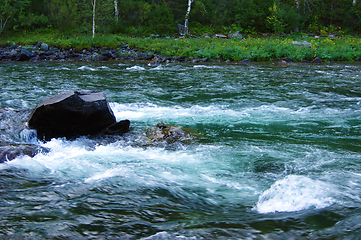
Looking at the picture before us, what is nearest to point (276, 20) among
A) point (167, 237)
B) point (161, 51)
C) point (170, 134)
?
point (161, 51)

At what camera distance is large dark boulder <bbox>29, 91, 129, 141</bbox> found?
5.45 metres

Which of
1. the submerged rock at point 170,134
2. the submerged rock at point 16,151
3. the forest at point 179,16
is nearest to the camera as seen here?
the submerged rock at point 16,151

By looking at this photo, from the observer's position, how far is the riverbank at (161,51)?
20.2m

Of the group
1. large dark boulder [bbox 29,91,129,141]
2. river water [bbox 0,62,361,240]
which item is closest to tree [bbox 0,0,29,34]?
river water [bbox 0,62,361,240]

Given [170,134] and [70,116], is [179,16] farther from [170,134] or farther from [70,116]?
[70,116]

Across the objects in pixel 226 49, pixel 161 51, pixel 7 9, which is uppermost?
pixel 7 9

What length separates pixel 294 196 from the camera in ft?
10.6

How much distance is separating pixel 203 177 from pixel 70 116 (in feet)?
9.60

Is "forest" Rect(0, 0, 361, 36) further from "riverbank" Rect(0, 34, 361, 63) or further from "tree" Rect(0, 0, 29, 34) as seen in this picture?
"riverbank" Rect(0, 34, 361, 63)

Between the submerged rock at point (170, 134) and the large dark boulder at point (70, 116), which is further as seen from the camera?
the submerged rock at point (170, 134)

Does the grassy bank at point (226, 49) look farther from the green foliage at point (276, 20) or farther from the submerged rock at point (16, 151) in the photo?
the submerged rock at point (16, 151)

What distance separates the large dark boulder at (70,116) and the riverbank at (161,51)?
14656mm

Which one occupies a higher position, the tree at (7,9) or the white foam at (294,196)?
the tree at (7,9)

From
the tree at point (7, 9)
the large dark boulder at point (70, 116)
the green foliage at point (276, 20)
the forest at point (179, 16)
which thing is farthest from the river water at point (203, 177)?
the green foliage at point (276, 20)
